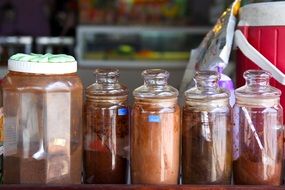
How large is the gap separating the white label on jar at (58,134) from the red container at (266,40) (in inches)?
17.9

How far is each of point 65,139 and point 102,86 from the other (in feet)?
0.45

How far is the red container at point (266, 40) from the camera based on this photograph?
3.97 feet

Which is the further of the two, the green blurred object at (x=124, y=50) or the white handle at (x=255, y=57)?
the green blurred object at (x=124, y=50)

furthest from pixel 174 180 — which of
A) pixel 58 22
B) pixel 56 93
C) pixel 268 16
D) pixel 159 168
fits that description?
pixel 58 22

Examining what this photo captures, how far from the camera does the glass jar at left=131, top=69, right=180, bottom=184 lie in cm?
104

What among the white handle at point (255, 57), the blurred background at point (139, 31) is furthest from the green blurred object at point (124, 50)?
the white handle at point (255, 57)

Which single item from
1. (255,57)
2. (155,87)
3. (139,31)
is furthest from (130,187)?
(139,31)

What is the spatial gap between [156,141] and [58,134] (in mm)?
195

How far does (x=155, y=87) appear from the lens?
108 centimetres

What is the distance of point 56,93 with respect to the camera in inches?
41.6

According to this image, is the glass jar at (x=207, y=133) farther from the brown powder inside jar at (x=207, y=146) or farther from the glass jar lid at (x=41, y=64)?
the glass jar lid at (x=41, y=64)

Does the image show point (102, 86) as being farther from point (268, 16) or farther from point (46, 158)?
point (268, 16)

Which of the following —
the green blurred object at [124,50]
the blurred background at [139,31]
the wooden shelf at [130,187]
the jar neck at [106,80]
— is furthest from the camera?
the green blurred object at [124,50]

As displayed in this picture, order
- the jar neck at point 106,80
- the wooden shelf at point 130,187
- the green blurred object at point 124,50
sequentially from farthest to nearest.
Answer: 1. the green blurred object at point 124,50
2. the jar neck at point 106,80
3. the wooden shelf at point 130,187
